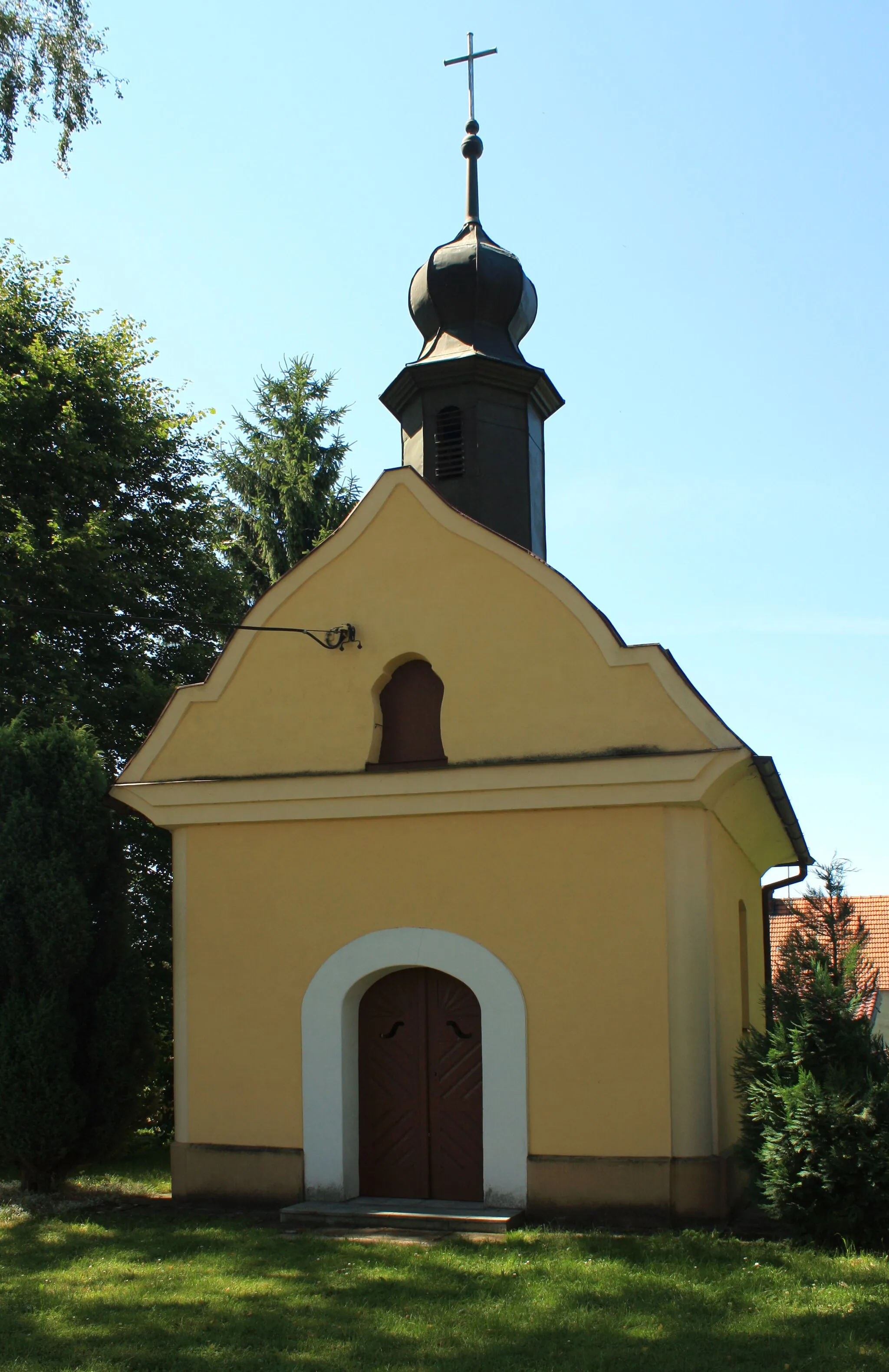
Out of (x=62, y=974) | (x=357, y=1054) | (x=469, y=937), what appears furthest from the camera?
(x=62, y=974)

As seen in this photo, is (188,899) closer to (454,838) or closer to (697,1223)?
(454,838)

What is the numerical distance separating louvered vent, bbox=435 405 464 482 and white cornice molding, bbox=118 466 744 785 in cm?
→ 146

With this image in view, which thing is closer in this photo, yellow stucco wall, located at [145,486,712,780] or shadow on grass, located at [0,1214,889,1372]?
shadow on grass, located at [0,1214,889,1372]

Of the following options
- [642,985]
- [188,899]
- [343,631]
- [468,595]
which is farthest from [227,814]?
[642,985]

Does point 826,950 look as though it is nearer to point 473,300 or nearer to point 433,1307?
point 433,1307

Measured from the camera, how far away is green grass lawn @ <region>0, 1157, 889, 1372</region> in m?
6.57

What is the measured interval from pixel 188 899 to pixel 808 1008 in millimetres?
5376

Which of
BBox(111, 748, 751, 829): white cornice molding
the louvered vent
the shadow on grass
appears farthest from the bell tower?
the shadow on grass

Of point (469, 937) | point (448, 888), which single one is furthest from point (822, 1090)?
point (448, 888)

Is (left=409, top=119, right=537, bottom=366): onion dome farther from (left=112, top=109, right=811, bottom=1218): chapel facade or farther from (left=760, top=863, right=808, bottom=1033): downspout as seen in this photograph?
(left=760, top=863, right=808, bottom=1033): downspout

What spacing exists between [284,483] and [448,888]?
17112 mm

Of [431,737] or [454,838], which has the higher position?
[431,737]

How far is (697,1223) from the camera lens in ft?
30.2

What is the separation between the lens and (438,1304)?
745 centimetres
